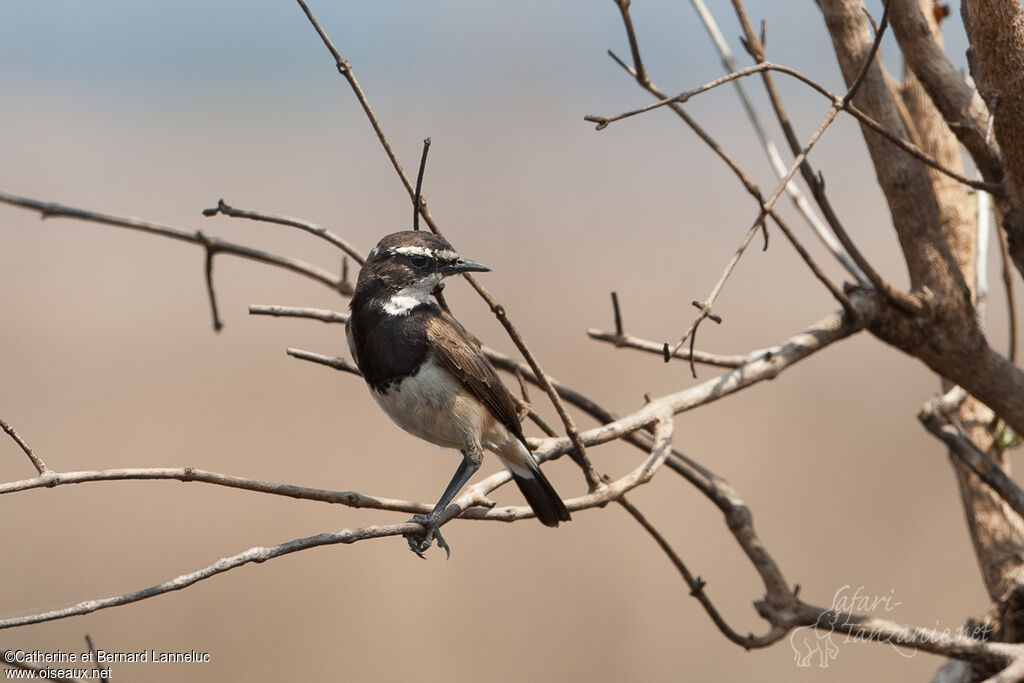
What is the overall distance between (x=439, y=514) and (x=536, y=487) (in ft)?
3.57

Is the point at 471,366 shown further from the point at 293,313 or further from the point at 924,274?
the point at 924,274

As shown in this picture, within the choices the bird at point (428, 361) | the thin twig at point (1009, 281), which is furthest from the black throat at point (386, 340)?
the thin twig at point (1009, 281)

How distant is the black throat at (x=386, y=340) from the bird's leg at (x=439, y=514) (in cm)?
48

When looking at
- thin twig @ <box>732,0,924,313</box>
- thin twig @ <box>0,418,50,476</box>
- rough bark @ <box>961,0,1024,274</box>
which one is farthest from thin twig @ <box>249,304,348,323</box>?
rough bark @ <box>961,0,1024,274</box>

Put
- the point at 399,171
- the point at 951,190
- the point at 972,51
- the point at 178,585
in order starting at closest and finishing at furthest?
the point at 178,585 → the point at 399,171 → the point at 972,51 → the point at 951,190

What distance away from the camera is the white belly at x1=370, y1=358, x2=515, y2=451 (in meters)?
3.86

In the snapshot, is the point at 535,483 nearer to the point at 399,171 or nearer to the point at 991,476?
the point at 399,171

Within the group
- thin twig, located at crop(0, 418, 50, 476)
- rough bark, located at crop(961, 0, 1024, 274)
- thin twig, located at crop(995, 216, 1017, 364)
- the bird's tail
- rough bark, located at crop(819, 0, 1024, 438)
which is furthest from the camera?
thin twig, located at crop(995, 216, 1017, 364)

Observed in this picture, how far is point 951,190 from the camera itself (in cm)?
462

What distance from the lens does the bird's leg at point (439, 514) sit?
306cm

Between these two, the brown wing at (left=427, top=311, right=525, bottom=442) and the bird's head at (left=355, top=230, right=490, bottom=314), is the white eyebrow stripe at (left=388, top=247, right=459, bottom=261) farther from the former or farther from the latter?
the brown wing at (left=427, top=311, right=525, bottom=442)

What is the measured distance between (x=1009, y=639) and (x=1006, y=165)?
2025mm

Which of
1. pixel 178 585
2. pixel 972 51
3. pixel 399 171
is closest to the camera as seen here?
pixel 178 585

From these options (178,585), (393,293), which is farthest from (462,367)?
(178,585)
